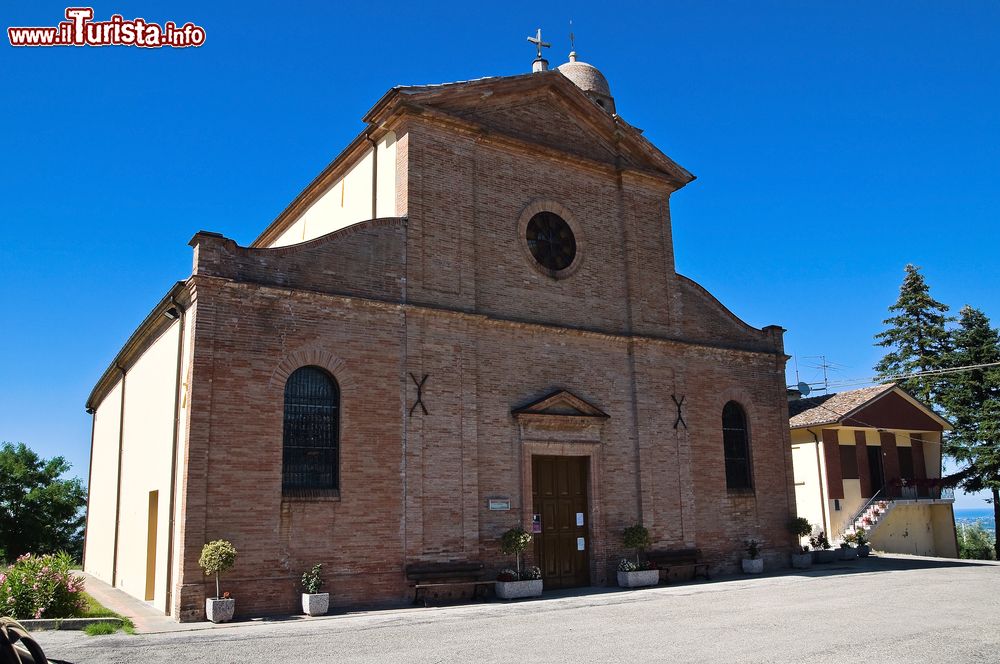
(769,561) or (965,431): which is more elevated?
(965,431)

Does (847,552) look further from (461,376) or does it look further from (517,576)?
(461,376)

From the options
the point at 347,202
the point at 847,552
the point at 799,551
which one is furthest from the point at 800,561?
the point at 347,202

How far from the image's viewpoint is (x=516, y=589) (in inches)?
597

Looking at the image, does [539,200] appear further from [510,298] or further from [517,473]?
[517,473]

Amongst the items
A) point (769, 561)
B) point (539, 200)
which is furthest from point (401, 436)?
point (769, 561)

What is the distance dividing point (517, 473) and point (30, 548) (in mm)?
26992

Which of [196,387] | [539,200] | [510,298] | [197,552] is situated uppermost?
[539,200]

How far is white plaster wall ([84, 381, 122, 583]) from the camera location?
2150 cm

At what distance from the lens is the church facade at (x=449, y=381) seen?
13711 millimetres

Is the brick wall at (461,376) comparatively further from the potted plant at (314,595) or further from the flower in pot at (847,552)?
the flower in pot at (847,552)

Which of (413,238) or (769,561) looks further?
(769,561)

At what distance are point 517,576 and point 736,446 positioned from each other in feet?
26.9

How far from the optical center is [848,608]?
13023 mm

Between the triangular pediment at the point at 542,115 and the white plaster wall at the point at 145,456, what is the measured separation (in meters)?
7.13
